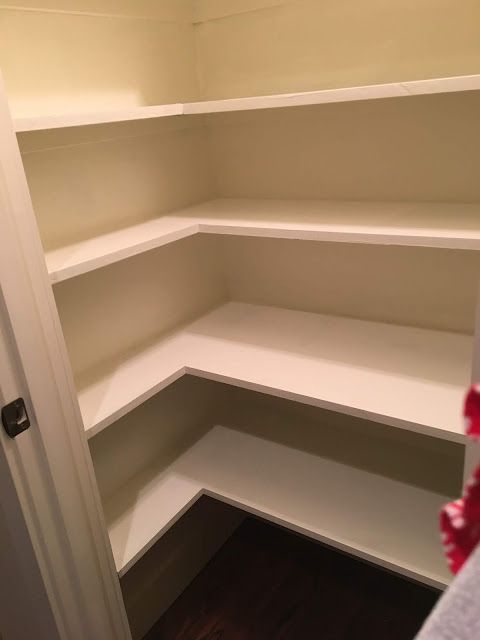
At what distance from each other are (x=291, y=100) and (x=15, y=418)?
0.88 meters

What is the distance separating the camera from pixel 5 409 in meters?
0.93

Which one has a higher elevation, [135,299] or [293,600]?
[135,299]

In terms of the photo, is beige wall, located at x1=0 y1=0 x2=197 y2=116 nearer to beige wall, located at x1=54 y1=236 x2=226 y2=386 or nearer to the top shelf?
the top shelf

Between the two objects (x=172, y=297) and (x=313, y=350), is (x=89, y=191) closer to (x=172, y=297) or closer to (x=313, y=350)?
(x=172, y=297)

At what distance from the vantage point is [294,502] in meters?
1.43

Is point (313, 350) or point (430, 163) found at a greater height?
point (430, 163)

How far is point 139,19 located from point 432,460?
151 centimetres

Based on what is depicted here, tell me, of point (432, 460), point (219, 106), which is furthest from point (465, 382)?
point (219, 106)

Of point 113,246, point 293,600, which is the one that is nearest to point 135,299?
point 113,246

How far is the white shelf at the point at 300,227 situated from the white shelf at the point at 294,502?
71 cm

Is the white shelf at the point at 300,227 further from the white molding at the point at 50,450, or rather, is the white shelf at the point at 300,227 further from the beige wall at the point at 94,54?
the beige wall at the point at 94,54

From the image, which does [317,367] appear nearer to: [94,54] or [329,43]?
[329,43]

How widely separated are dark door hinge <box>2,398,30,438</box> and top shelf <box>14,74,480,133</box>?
52 cm

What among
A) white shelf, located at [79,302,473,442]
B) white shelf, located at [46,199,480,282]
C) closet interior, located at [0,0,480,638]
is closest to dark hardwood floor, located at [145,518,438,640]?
closet interior, located at [0,0,480,638]
